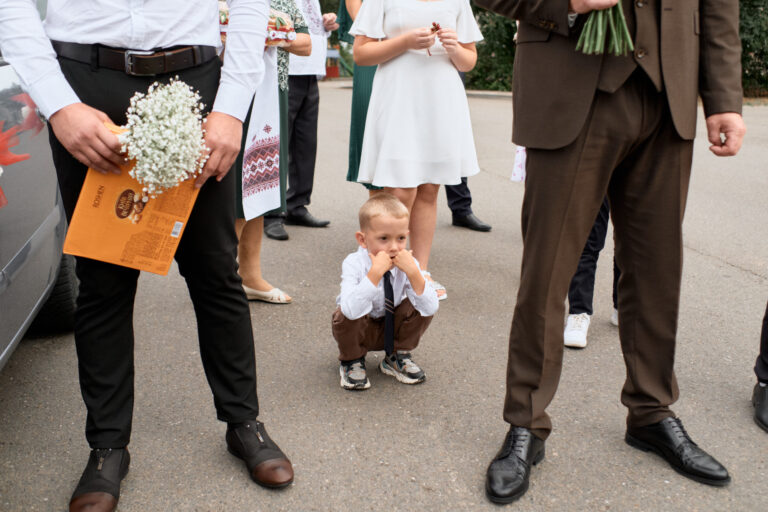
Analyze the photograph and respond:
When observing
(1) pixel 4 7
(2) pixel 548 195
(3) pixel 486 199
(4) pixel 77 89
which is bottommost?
(3) pixel 486 199

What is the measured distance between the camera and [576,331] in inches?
141

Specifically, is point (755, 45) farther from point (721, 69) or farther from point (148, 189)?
point (148, 189)

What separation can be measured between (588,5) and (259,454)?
166 centimetres

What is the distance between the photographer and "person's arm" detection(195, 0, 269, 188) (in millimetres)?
2076

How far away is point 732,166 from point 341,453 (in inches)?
293

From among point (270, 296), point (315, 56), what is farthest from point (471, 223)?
point (270, 296)

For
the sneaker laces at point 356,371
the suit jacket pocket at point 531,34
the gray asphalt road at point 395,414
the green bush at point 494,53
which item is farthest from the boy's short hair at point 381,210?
the green bush at point 494,53

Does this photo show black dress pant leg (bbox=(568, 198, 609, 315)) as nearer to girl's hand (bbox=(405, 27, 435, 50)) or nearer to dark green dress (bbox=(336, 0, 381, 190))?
girl's hand (bbox=(405, 27, 435, 50))

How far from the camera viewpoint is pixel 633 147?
7.59 ft

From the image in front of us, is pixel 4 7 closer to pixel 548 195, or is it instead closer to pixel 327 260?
pixel 548 195

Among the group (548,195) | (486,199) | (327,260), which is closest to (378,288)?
(548,195)

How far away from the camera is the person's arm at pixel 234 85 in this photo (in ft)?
6.81

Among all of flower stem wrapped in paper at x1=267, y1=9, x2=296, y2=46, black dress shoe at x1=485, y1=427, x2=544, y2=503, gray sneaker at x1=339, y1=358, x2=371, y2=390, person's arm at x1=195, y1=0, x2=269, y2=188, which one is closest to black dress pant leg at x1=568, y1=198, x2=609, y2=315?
gray sneaker at x1=339, y1=358, x2=371, y2=390

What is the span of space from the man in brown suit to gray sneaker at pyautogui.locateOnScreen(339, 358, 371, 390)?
763 millimetres
